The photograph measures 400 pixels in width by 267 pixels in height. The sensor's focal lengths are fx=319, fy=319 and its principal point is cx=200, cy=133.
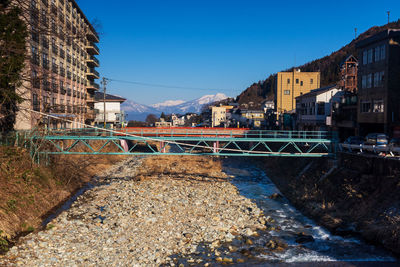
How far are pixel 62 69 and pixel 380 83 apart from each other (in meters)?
42.8

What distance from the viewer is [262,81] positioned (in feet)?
637

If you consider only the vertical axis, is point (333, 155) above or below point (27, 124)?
below

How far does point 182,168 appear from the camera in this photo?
148 ft

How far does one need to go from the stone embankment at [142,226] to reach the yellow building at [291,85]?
45.7 meters

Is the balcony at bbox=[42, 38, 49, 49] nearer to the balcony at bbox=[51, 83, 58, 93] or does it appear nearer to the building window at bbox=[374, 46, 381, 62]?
the balcony at bbox=[51, 83, 58, 93]

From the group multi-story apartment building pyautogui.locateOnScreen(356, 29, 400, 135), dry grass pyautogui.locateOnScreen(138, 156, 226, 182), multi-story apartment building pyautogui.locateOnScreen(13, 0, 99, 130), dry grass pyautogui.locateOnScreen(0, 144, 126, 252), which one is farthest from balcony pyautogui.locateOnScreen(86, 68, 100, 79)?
multi-story apartment building pyautogui.locateOnScreen(356, 29, 400, 135)

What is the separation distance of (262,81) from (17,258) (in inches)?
7400

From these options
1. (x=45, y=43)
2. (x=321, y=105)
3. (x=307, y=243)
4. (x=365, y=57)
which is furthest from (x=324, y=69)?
(x=307, y=243)

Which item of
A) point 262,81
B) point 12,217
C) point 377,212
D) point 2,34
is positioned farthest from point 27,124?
point 262,81

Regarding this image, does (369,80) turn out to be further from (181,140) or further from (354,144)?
(181,140)

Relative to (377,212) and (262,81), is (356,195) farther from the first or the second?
(262,81)

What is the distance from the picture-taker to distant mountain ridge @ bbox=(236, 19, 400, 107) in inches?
4712

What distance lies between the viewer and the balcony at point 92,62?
63.7 metres

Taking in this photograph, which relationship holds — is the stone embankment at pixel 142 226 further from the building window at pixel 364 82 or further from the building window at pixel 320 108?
the building window at pixel 320 108
